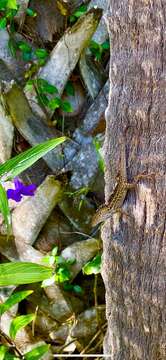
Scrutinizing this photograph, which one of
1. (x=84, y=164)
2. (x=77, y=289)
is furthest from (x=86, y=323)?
(x=84, y=164)

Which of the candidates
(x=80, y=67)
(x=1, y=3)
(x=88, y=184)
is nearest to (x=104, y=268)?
(x=88, y=184)

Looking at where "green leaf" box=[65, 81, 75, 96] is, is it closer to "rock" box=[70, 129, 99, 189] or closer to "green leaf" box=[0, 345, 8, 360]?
"rock" box=[70, 129, 99, 189]

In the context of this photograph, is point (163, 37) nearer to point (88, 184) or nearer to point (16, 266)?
point (16, 266)

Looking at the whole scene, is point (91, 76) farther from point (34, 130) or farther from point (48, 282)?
point (48, 282)

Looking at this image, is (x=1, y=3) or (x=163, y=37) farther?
(x=1, y=3)

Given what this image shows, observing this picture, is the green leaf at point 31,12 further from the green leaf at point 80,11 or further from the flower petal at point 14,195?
the flower petal at point 14,195
